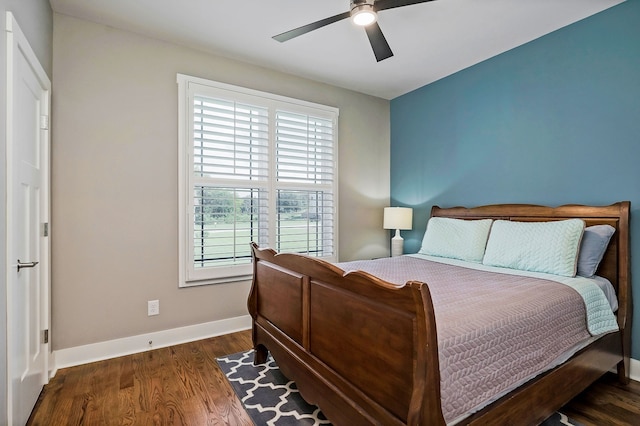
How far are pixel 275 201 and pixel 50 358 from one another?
2248mm

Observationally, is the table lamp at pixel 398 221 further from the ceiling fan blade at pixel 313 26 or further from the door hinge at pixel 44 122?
the door hinge at pixel 44 122

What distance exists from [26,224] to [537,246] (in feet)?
11.3

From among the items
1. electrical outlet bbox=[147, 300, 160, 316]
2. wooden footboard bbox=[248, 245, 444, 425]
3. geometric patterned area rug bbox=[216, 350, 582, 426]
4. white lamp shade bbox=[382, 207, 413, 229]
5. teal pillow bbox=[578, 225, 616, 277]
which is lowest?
geometric patterned area rug bbox=[216, 350, 582, 426]

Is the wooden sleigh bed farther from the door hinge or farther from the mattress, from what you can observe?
the door hinge

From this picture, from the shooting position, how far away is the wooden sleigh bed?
1175 mm

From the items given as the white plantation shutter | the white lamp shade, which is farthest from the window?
the white lamp shade

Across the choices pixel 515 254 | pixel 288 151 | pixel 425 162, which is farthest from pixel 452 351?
pixel 425 162

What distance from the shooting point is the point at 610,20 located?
247cm

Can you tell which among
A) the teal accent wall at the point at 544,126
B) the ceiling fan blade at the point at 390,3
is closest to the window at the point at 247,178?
the teal accent wall at the point at 544,126

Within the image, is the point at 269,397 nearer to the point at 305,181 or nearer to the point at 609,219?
the point at 305,181

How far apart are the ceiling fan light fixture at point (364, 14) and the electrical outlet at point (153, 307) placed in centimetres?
279

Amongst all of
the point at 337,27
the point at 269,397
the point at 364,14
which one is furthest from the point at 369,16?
the point at 269,397

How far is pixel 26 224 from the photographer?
1930 millimetres

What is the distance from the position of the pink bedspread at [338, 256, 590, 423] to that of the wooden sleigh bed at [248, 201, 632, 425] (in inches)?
3.4
